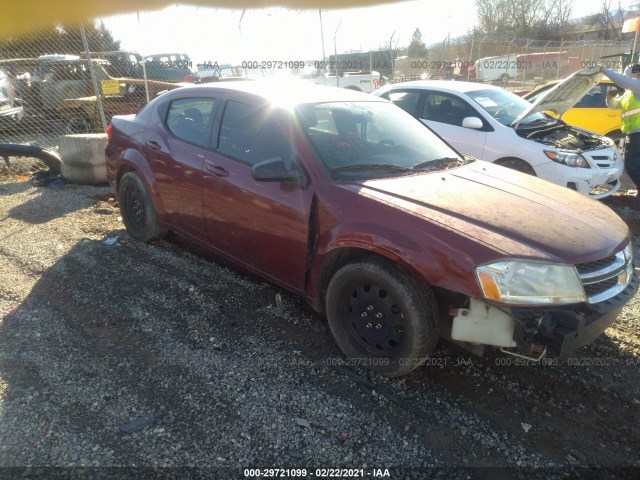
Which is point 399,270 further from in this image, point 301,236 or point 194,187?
point 194,187

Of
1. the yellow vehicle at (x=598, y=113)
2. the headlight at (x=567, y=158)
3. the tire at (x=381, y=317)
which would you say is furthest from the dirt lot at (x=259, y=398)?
the yellow vehicle at (x=598, y=113)

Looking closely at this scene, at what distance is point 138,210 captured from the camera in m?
4.89

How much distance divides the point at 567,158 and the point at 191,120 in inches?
182

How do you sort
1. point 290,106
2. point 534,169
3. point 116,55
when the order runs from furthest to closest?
point 116,55, point 534,169, point 290,106

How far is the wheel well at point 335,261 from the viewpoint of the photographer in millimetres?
2840

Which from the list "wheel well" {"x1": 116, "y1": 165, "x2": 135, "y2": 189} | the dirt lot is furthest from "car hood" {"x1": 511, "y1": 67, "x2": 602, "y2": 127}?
"wheel well" {"x1": 116, "y1": 165, "x2": 135, "y2": 189}

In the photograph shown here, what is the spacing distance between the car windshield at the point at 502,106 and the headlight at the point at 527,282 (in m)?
4.59

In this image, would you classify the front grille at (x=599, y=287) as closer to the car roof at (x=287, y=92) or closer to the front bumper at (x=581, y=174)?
A: the car roof at (x=287, y=92)

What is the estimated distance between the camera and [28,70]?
13570 mm

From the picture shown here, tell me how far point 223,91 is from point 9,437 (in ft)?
9.21

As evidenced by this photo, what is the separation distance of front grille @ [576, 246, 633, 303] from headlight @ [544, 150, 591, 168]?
11.4 feet

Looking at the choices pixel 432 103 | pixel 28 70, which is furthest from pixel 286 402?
pixel 28 70

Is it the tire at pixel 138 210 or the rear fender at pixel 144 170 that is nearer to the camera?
the rear fender at pixel 144 170

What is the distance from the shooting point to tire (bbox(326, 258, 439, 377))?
2.60 m
